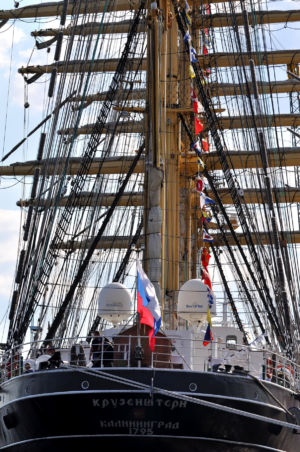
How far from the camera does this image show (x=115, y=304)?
26609 mm

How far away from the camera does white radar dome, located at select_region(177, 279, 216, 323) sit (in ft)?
88.9

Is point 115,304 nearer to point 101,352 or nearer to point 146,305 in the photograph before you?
point 101,352

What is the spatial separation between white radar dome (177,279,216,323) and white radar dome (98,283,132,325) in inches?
56.0

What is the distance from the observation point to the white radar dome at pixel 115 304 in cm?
2655

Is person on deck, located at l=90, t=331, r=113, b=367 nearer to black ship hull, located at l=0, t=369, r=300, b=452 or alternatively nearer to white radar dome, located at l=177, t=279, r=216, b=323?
black ship hull, located at l=0, t=369, r=300, b=452

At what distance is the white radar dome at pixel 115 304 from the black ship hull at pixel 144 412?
3399 mm

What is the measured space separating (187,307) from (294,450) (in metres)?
4.38

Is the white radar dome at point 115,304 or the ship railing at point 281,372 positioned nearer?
the ship railing at point 281,372

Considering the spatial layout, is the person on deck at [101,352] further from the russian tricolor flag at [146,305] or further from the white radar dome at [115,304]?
the white radar dome at [115,304]

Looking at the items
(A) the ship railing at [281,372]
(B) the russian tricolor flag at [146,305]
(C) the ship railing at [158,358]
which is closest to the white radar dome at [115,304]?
(C) the ship railing at [158,358]

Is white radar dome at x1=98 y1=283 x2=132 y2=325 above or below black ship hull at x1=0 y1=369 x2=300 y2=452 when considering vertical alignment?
above

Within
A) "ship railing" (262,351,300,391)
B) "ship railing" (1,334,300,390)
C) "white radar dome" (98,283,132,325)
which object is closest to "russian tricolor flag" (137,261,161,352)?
"ship railing" (1,334,300,390)

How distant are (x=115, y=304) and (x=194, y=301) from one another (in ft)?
6.63

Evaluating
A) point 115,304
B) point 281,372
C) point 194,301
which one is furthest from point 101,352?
point 281,372
